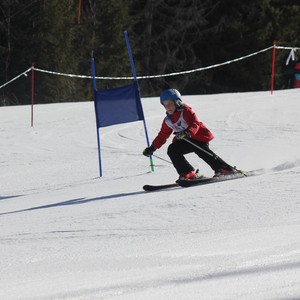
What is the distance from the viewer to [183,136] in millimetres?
8648

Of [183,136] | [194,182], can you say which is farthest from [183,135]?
[194,182]

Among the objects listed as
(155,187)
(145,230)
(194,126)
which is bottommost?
(155,187)

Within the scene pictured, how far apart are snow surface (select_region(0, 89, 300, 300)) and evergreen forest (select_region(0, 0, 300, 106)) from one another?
1644cm

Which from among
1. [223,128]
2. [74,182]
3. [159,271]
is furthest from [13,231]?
[223,128]

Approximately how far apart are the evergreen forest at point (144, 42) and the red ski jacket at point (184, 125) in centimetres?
1921

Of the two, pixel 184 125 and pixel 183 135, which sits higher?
pixel 184 125

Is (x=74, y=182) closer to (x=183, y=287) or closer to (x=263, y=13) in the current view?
(x=183, y=287)

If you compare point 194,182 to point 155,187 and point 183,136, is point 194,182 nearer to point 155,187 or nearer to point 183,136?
point 155,187

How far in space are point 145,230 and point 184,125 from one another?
2.99 meters

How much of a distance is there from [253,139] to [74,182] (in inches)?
175

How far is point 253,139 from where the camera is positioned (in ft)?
45.7

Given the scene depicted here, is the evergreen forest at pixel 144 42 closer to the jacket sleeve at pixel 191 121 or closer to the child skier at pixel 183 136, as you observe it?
the child skier at pixel 183 136

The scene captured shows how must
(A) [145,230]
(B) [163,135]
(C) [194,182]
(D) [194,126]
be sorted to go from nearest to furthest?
(A) [145,230], (C) [194,182], (D) [194,126], (B) [163,135]

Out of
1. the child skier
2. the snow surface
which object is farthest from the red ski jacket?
the snow surface
